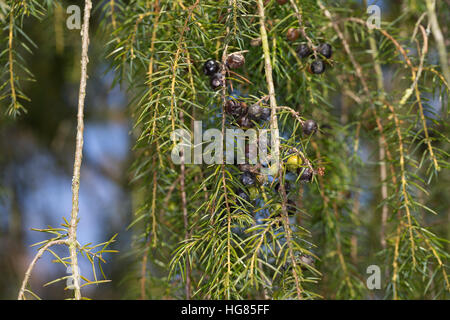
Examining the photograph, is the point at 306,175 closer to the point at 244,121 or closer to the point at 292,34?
the point at 244,121

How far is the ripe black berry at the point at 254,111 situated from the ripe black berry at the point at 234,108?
0.02 metres

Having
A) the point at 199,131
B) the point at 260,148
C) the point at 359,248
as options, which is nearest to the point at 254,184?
the point at 260,148

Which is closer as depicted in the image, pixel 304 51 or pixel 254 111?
pixel 254 111

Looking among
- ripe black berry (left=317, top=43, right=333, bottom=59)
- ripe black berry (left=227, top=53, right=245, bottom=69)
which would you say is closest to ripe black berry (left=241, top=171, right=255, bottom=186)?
ripe black berry (left=227, top=53, right=245, bottom=69)

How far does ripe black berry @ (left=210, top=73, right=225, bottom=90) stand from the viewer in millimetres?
717

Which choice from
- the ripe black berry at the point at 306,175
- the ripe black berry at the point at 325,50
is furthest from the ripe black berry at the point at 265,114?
the ripe black berry at the point at 325,50

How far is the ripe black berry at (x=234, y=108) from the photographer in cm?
71

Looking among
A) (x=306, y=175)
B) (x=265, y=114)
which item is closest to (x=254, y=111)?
(x=265, y=114)

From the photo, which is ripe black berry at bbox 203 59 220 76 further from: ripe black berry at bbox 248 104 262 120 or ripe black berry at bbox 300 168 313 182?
ripe black berry at bbox 300 168 313 182

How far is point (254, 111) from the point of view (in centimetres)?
71

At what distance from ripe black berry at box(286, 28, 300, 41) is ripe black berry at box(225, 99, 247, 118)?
0.77 ft

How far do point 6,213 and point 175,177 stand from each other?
110 cm

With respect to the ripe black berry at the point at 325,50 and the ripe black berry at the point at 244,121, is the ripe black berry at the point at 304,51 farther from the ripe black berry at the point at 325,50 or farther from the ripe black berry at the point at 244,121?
the ripe black berry at the point at 244,121

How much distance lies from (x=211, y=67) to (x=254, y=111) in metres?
0.13
